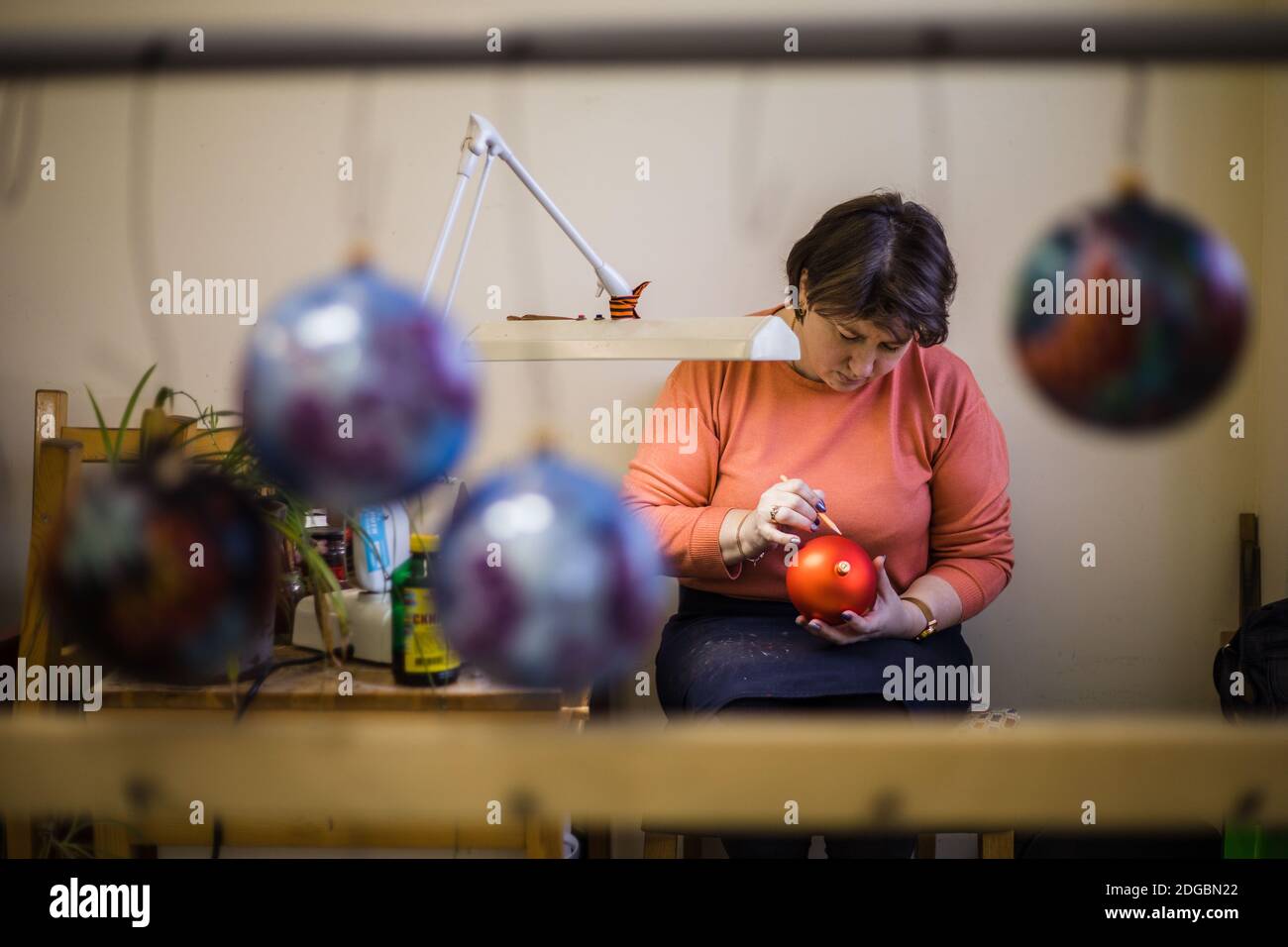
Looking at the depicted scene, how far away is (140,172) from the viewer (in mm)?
814

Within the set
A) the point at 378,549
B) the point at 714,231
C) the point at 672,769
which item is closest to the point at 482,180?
the point at 672,769

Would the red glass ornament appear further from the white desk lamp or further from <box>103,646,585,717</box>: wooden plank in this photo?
the white desk lamp

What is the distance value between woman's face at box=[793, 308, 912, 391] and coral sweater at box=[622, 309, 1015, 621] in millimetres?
58

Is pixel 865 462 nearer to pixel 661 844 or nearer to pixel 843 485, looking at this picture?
pixel 843 485

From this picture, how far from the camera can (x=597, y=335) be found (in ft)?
2.55

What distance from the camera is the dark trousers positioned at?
4.80 feet

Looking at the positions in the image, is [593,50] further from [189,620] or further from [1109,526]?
[1109,526]

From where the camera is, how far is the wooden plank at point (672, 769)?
61 centimetres

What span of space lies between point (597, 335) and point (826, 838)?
1149 mm

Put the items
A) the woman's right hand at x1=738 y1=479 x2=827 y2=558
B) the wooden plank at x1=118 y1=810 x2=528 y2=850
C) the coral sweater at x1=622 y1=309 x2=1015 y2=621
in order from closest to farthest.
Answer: the woman's right hand at x1=738 y1=479 x2=827 y2=558 < the wooden plank at x1=118 y1=810 x2=528 y2=850 < the coral sweater at x1=622 y1=309 x2=1015 y2=621

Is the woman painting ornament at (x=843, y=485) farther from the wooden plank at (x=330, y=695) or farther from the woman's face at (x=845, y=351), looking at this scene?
the wooden plank at (x=330, y=695)

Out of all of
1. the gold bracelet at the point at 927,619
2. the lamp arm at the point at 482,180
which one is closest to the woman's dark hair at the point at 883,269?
the gold bracelet at the point at 927,619

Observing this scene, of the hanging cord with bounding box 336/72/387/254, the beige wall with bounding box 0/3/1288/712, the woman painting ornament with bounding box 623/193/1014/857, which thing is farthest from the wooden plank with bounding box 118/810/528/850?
the hanging cord with bounding box 336/72/387/254
